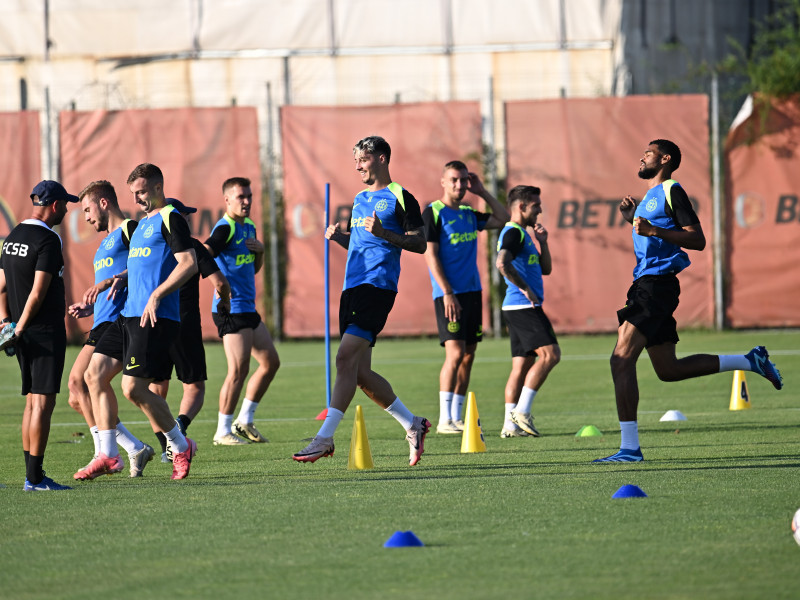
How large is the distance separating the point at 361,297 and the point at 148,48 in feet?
70.0

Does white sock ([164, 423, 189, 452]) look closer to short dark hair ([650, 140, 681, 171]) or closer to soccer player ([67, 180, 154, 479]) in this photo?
soccer player ([67, 180, 154, 479])

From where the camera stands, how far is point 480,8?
2758 centimetres

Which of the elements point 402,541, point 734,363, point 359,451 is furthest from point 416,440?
point 402,541

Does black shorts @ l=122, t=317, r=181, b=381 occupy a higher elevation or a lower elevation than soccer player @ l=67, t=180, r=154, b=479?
lower

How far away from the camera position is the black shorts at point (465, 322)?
35.6ft

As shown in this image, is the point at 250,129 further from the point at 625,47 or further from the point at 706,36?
the point at 706,36

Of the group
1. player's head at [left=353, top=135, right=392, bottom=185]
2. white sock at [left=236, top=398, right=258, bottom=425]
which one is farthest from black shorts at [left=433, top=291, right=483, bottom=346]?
player's head at [left=353, top=135, right=392, bottom=185]

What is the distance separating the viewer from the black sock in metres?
7.72

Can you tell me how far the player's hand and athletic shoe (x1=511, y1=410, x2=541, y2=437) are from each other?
280cm

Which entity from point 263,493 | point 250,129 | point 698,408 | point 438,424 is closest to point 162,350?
point 263,493

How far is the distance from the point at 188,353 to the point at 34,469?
7.42 feet

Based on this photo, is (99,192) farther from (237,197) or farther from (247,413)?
(247,413)

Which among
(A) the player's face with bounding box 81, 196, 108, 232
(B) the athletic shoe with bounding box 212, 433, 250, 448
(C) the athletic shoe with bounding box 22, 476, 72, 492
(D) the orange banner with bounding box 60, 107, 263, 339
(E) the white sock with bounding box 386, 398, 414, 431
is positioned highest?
(D) the orange banner with bounding box 60, 107, 263, 339

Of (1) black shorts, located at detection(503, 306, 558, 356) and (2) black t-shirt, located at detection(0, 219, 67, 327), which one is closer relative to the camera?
(2) black t-shirt, located at detection(0, 219, 67, 327)
